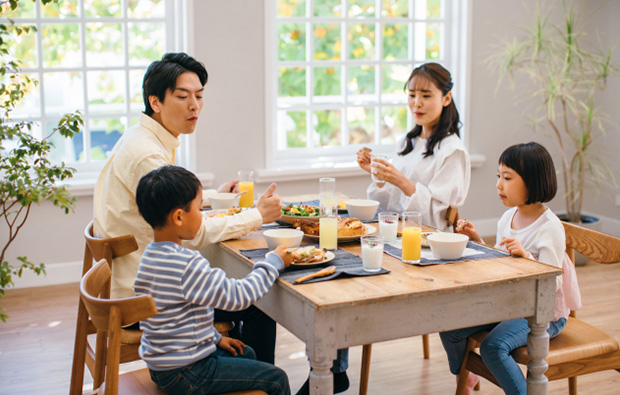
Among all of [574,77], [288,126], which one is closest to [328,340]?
[288,126]

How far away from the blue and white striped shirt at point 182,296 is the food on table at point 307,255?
7.0 inches

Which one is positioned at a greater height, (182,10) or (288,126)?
(182,10)

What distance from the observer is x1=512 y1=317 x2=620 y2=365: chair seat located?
2.35m

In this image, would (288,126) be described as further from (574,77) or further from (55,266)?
(574,77)

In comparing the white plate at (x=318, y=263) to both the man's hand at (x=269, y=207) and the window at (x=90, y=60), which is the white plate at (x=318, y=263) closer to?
the man's hand at (x=269, y=207)

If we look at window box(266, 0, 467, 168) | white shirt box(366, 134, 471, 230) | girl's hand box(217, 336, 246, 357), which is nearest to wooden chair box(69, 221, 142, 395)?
girl's hand box(217, 336, 246, 357)

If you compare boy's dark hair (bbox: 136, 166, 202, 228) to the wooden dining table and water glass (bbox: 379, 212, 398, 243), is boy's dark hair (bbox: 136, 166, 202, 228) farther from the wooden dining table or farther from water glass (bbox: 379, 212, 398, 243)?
water glass (bbox: 379, 212, 398, 243)

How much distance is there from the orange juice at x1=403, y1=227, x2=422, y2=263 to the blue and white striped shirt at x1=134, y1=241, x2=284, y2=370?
46 centimetres

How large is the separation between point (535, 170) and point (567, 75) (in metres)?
3.07

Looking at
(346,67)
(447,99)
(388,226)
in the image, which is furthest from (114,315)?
(346,67)

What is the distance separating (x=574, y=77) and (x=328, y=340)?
4.47m

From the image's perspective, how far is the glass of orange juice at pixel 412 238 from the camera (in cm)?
225

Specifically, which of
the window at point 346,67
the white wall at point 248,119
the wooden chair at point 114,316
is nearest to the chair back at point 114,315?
the wooden chair at point 114,316

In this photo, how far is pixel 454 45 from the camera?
214 inches
